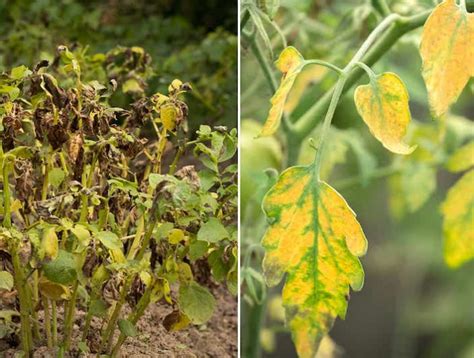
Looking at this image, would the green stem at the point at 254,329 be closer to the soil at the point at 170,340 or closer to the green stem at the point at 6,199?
the soil at the point at 170,340

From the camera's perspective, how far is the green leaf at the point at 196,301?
705 mm

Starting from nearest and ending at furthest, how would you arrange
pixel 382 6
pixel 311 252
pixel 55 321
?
pixel 311 252, pixel 55 321, pixel 382 6

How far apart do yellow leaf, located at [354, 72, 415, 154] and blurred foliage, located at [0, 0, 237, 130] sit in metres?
0.29

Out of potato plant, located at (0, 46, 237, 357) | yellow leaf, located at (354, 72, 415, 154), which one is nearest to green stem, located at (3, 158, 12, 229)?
potato plant, located at (0, 46, 237, 357)

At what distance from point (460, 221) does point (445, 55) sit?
31cm

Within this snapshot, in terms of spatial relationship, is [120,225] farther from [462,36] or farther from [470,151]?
[470,151]

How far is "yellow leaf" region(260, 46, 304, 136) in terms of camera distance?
24.1 inches

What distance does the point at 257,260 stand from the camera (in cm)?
86

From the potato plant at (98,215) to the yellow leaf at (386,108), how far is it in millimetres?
119

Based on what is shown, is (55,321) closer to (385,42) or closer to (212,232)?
(212,232)

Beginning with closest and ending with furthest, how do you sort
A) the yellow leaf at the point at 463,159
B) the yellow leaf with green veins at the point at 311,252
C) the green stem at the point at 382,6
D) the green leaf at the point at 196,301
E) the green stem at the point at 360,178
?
the yellow leaf with green veins at the point at 311,252, the green leaf at the point at 196,301, the green stem at the point at 382,6, the yellow leaf at the point at 463,159, the green stem at the point at 360,178

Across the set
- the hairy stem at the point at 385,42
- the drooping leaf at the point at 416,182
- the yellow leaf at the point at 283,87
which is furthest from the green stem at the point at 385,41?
the drooping leaf at the point at 416,182

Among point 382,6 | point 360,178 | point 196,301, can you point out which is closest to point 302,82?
point 360,178

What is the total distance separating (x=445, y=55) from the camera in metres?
0.61
